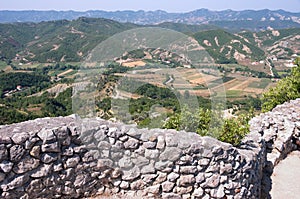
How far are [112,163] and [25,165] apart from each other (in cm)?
157

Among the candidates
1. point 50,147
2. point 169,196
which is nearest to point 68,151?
point 50,147

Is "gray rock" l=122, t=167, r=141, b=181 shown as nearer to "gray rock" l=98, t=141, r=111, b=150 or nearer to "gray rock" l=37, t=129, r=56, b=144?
"gray rock" l=98, t=141, r=111, b=150

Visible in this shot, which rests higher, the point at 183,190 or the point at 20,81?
the point at 183,190

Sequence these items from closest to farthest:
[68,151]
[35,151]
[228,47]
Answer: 1. [35,151]
2. [68,151]
3. [228,47]

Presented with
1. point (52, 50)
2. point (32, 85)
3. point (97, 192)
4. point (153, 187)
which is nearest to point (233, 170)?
point (153, 187)

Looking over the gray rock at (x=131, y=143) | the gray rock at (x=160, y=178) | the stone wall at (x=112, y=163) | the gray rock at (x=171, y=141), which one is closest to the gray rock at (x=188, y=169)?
the stone wall at (x=112, y=163)

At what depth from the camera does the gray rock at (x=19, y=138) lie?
457 cm

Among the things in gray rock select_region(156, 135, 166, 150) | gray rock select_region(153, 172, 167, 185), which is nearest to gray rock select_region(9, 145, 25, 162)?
gray rock select_region(156, 135, 166, 150)

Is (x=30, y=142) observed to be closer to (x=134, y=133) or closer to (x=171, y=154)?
(x=134, y=133)

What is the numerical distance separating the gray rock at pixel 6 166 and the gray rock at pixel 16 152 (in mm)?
75

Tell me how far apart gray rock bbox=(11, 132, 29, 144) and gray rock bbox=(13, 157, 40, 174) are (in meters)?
0.31

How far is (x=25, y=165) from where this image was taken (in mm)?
4672

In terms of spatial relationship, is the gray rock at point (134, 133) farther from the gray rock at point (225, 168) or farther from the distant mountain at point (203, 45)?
the distant mountain at point (203, 45)

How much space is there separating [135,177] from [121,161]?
0.44 m
